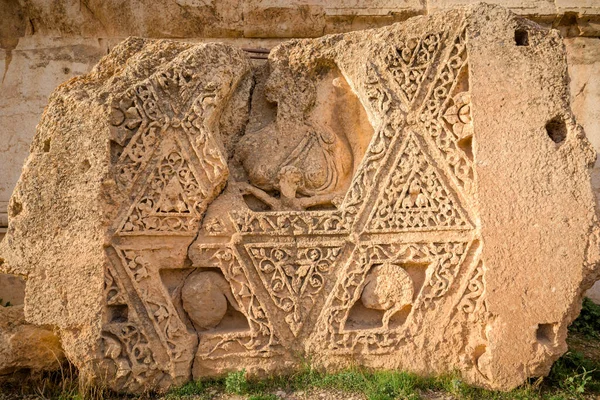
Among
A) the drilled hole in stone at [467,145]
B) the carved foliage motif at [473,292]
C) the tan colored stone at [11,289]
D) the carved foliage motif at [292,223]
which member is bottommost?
the tan colored stone at [11,289]

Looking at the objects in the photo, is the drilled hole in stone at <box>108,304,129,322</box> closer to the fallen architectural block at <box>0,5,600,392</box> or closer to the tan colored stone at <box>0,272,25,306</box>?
the fallen architectural block at <box>0,5,600,392</box>

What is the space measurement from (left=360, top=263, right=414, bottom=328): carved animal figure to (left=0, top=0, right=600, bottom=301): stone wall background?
12.0 feet

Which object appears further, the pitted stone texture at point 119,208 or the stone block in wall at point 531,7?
the stone block in wall at point 531,7

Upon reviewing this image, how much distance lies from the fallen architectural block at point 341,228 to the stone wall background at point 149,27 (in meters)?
2.39

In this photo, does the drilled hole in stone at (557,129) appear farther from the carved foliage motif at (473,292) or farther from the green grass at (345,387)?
the green grass at (345,387)

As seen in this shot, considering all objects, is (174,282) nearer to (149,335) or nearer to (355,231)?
(149,335)

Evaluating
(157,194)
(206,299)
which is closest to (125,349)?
(206,299)

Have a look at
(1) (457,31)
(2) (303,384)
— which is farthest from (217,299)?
(1) (457,31)

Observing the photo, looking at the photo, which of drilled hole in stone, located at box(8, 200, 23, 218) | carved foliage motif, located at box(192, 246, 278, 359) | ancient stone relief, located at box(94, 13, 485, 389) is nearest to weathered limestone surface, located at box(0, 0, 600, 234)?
ancient stone relief, located at box(94, 13, 485, 389)

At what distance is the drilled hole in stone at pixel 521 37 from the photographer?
3678 millimetres

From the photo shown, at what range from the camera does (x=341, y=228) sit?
3.53m

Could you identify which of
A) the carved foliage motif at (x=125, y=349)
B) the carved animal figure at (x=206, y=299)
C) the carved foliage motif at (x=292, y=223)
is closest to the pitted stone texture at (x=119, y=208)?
the carved foliage motif at (x=125, y=349)

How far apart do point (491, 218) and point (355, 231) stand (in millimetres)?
940

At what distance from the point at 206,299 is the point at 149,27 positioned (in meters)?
3.94
